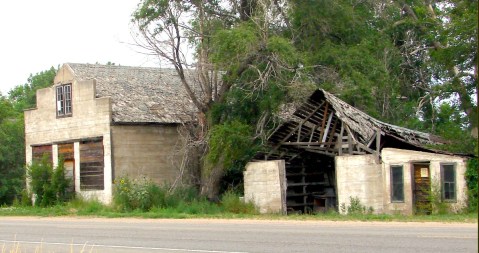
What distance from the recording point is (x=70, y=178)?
37750mm

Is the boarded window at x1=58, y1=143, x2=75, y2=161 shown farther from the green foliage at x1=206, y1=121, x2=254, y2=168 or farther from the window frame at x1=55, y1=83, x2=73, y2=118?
the green foliage at x1=206, y1=121, x2=254, y2=168

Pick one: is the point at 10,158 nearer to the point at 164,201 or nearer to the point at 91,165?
the point at 91,165

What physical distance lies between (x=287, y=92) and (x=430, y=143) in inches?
232

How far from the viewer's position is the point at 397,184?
26.2 m

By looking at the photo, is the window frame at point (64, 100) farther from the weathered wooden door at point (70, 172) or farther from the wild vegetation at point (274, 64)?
the wild vegetation at point (274, 64)

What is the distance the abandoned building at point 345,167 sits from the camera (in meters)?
25.5

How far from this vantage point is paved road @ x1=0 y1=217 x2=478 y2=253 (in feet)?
46.7

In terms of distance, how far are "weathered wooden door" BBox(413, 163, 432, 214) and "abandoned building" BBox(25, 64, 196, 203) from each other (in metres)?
13.1

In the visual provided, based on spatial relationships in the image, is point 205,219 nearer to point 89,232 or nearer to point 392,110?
point 89,232

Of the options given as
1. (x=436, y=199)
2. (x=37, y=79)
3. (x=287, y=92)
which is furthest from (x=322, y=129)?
(x=37, y=79)

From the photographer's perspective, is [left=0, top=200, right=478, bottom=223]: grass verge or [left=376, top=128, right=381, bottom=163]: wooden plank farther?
[left=376, top=128, right=381, bottom=163]: wooden plank

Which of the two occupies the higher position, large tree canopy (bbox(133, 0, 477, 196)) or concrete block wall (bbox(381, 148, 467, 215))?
large tree canopy (bbox(133, 0, 477, 196))

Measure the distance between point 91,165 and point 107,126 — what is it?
2398mm

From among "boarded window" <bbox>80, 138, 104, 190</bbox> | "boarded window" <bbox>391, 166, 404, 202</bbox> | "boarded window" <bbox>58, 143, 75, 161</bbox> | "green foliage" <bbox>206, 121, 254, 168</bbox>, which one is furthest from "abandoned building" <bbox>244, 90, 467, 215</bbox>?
"boarded window" <bbox>58, 143, 75, 161</bbox>
